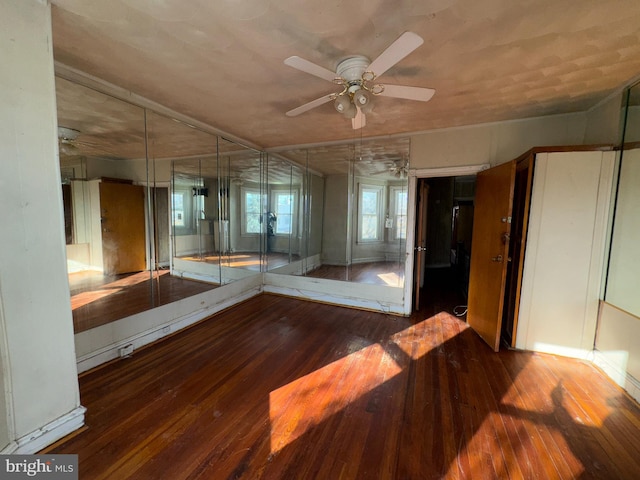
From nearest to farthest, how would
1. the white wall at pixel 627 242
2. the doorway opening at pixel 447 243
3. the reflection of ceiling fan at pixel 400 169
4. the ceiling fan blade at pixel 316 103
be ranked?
the ceiling fan blade at pixel 316 103, the white wall at pixel 627 242, the reflection of ceiling fan at pixel 400 169, the doorway opening at pixel 447 243

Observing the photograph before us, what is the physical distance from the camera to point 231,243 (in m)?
4.10

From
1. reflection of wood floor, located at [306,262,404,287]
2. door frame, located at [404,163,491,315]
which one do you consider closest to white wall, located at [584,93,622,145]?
door frame, located at [404,163,491,315]

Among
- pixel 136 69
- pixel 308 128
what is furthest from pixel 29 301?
pixel 308 128

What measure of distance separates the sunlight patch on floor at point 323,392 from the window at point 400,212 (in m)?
1.76

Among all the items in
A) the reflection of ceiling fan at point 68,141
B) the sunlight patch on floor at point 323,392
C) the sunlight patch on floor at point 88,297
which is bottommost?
the sunlight patch on floor at point 323,392

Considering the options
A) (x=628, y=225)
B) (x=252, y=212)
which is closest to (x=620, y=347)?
(x=628, y=225)

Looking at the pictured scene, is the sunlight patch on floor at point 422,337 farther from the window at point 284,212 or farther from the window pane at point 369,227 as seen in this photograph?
the window at point 284,212

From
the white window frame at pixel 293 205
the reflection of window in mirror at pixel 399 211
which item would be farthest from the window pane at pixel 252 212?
the reflection of window in mirror at pixel 399 211

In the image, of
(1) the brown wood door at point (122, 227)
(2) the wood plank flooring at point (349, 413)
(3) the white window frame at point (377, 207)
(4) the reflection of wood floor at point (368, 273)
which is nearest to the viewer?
(2) the wood plank flooring at point (349, 413)

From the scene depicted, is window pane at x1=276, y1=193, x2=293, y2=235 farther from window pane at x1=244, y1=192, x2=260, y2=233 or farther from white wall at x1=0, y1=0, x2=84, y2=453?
white wall at x1=0, y1=0, x2=84, y2=453

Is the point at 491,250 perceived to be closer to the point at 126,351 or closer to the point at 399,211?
the point at 399,211

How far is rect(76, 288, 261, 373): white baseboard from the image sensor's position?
221 cm

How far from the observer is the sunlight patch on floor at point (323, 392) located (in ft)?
5.52

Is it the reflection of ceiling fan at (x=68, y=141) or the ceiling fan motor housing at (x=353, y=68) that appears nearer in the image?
the ceiling fan motor housing at (x=353, y=68)
